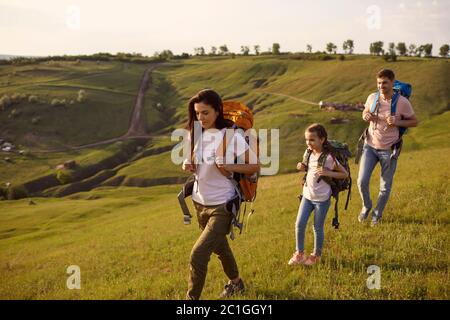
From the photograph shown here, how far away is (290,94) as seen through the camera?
13875 centimetres

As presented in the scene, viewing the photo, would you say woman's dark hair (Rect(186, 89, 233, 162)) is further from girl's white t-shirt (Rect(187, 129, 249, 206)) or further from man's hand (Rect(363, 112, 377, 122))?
man's hand (Rect(363, 112, 377, 122))

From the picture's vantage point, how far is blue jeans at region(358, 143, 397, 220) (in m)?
10.7

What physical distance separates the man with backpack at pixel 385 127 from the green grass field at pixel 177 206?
119 centimetres

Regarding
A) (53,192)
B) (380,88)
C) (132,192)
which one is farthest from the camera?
(53,192)

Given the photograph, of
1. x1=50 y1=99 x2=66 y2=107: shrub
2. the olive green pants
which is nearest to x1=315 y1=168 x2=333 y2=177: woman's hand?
the olive green pants

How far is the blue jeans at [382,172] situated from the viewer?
422 inches

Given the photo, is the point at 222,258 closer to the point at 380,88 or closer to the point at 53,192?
the point at 380,88

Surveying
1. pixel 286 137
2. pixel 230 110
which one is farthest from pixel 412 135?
pixel 230 110

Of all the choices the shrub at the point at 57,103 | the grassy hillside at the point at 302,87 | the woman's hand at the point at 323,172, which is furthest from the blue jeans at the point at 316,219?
the shrub at the point at 57,103

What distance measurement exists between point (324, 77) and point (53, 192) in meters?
94.7

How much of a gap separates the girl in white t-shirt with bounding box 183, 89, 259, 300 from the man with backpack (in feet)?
16.5

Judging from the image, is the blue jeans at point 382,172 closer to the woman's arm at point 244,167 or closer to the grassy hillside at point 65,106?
the woman's arm at point 244,167

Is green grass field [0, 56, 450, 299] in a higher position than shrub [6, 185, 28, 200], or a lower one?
higher

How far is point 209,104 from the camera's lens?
23.0 feet
